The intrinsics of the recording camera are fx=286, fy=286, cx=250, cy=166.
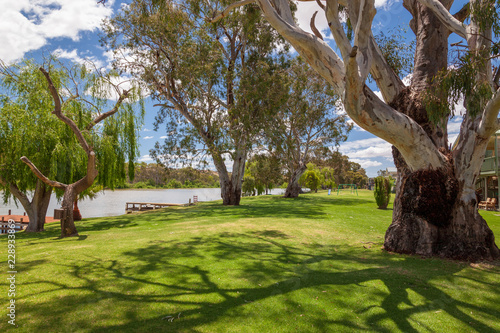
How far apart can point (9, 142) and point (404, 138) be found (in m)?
11.5

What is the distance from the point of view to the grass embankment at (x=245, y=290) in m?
3.07

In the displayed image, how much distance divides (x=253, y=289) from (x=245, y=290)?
12 centimetres

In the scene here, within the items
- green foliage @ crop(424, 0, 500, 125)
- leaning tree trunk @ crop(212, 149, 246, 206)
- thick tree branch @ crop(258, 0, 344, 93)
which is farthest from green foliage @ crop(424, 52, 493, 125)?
leaning tree trunk @ crop(212, 149, 246, 206)

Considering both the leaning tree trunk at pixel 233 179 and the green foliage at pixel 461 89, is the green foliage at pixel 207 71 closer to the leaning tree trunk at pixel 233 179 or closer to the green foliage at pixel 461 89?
the leaning tree trunk at pixel 233 179

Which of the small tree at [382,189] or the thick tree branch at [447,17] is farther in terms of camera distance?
the small tree at [382,189]

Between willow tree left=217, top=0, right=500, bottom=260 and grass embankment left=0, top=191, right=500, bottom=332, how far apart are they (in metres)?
0.72

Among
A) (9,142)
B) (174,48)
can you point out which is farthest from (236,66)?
(9,142)

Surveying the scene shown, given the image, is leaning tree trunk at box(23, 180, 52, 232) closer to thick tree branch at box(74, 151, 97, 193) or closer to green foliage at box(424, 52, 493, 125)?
thick tree branch at box(74, 151, 97, 193)

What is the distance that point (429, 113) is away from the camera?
516 cm

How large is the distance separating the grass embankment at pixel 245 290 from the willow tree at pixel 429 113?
716mm

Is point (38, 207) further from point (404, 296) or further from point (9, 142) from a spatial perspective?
point (404, 296)

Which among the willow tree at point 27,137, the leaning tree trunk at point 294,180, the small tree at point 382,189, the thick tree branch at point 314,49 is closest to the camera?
the thick tree branch at point 314,49

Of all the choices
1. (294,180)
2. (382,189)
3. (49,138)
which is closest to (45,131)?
(49,138)

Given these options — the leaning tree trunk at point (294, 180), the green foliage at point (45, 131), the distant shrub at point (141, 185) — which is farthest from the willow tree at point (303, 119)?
the distant shrub at point (141, 185)
